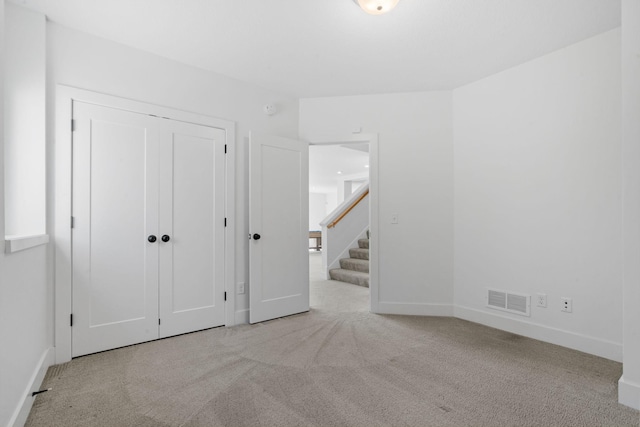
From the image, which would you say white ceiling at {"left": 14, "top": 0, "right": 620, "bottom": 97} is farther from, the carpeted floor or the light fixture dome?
the carpeted floor

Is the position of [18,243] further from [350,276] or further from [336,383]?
[350,276]

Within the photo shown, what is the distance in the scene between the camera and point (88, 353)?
7.76ft

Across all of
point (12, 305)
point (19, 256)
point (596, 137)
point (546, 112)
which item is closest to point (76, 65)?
point (19, 256)

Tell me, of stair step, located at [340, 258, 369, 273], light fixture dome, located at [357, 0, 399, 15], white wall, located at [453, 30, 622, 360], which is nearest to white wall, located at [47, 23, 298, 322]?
light fixture dome, located at [357, 0, 399, 15]

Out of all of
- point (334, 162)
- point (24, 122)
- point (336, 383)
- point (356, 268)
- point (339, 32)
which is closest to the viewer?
point (336, 383)

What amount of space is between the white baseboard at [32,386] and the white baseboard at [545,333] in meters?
3.51

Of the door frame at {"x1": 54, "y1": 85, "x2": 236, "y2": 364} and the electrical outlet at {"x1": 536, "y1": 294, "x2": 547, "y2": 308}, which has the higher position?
the door frame at {"x1": 54, "y1": 85, "x2": 236, "y2": 364}

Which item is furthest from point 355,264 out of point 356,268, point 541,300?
point 541,300

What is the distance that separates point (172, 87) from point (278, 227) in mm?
1664

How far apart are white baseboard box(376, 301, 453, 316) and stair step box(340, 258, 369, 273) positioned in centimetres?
160

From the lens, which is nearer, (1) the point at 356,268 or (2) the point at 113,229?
(2) the point at 113,229

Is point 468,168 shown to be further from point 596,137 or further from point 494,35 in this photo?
point 494,35

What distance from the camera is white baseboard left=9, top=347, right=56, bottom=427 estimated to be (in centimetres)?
148

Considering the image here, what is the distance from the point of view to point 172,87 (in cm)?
281
